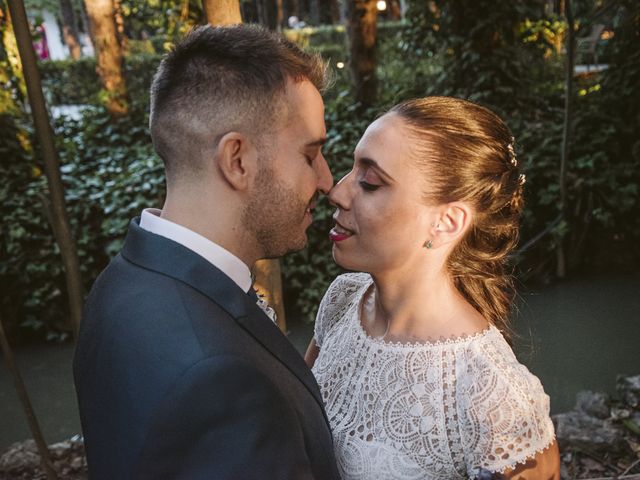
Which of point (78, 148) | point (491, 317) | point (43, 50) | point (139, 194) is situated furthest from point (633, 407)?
point (43, 50)

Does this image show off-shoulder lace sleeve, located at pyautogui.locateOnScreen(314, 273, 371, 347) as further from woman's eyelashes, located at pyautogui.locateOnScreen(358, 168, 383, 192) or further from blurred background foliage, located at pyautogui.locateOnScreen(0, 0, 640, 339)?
blurred background foliage, located at pyautogui.locateOnScreen(0, 0, 640, 339)

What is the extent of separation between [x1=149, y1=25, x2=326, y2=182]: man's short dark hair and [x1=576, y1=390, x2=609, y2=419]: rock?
10.4 ft

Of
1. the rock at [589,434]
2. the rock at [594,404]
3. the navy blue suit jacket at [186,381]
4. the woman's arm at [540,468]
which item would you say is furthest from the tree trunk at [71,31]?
the woman's arm at [540,468]

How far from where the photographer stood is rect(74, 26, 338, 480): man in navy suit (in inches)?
→ 38.4

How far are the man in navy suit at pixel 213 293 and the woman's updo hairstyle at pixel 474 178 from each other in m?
0.42

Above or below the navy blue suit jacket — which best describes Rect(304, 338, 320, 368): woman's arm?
below

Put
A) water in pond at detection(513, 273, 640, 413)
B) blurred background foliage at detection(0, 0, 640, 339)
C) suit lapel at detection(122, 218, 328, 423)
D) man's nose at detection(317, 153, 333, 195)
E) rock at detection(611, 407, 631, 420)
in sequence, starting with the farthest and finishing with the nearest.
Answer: blurred background foliage at detection(0, 0, 640, 339)
water in pond at detection(513, 273, 640, 413)
rock at detection(611, 407, 631, 420)
man's nose at detection(317, 153, 333, 195)
suit lapel at detection(122, 218, 328, 423)

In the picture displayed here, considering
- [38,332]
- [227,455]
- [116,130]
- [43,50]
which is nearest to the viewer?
[227,455]

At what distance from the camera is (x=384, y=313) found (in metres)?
2.01

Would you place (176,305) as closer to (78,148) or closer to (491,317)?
(491,317)

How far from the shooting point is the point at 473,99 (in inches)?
288

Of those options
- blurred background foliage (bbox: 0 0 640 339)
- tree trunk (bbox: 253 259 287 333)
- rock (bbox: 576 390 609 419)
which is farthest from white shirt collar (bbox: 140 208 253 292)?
blurred background foliage (bbox: 0 0 640 339)

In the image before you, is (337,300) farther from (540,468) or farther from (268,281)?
(540,468)

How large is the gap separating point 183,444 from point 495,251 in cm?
135
